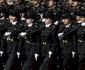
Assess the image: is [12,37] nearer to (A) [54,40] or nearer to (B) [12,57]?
(B) [12,57]

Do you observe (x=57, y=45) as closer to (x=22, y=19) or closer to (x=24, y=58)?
(x=24, y=58)

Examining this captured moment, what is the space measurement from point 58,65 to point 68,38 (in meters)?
1.17

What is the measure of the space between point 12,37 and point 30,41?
0.57 metres

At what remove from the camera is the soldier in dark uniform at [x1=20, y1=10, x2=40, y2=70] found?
38.6 ft

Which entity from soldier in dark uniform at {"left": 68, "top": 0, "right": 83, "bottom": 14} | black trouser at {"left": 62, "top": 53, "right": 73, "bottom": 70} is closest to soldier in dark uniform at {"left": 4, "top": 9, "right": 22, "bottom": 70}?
black trouser at {"left": 62, "top": 53, "right": 73, "bottom": 70}

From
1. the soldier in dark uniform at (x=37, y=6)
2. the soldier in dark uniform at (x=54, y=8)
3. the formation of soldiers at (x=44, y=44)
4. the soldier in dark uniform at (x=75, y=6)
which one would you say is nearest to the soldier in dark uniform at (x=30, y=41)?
the formation of soldiers at (x=44, y=44)

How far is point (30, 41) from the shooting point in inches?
468

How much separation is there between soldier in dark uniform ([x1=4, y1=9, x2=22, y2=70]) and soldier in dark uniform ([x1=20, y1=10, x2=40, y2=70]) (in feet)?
0.93

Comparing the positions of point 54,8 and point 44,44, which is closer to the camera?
point 44,44

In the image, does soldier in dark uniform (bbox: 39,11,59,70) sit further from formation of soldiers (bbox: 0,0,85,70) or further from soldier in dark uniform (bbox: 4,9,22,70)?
soldier in dark uniform (bbox: 4,9,22,70)

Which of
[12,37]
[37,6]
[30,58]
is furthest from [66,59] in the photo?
[37,6]

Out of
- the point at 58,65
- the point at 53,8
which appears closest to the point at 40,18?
the point at 53,8

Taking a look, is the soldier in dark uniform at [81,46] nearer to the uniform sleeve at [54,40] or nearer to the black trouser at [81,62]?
the black trouser at [81,62]

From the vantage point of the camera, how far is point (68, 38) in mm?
11844
